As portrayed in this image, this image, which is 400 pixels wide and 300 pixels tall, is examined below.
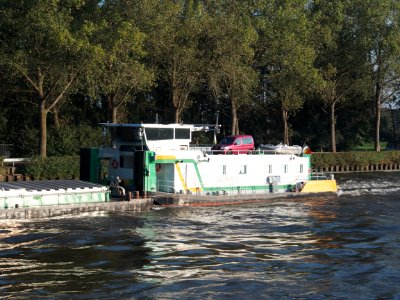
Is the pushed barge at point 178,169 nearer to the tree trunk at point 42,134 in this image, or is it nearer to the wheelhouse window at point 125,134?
the wheelhouse window at point 125,134

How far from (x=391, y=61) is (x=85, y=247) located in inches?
2308

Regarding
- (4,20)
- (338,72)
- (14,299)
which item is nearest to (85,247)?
(14,299)

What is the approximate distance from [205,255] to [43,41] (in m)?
28.6

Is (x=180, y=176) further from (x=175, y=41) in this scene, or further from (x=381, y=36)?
(x=381, y=36)

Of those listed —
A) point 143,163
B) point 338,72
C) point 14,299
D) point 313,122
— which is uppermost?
point 338,72

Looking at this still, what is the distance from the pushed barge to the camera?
1547 inches

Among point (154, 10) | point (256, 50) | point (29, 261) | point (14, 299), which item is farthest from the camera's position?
point (256, 50)

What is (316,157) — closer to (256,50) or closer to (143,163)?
(256,50)

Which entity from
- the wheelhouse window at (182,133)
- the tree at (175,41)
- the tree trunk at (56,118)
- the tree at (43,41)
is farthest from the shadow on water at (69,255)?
the tree trunk at (56,118)

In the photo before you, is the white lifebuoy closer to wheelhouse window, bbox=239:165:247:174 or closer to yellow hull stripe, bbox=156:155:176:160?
yellow hull stripe, bbox=156:155:176:160

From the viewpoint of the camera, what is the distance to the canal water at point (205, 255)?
20594mm

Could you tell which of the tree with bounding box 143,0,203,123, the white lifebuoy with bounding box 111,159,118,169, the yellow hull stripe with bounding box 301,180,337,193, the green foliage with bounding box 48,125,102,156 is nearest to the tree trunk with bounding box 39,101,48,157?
the green foliage with bounding box 48,125,102,156

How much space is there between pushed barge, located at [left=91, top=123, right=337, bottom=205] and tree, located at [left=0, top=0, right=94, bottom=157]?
8423 millimetres

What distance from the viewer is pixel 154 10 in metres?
54.2
